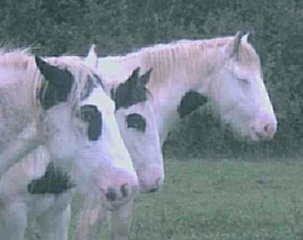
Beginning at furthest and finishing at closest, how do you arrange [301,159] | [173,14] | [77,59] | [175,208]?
[173,14], [301,159], [175,208], [77,59]

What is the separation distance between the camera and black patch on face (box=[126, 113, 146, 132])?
656 centimetres

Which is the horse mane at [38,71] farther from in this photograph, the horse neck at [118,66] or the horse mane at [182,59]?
the horse mane at [182,59]

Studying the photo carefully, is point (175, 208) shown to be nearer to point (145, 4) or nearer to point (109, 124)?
point (109, 124)

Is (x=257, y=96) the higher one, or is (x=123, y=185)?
(x=257, y=96)

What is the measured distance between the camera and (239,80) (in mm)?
7660

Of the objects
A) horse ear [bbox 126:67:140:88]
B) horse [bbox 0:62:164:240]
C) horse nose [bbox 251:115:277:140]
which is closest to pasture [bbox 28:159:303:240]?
horse nose [bbox 251:115:277:140]

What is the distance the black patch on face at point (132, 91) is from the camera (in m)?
6.09

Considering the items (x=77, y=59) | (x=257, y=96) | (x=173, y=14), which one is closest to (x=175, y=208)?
(x=257, y=96)

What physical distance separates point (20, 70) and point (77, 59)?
0.28 meters

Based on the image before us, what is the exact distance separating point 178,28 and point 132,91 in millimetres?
11464

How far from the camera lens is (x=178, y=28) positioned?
58.1ft

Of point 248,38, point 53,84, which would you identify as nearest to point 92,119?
point 53,84

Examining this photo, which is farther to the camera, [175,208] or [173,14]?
[173,14]

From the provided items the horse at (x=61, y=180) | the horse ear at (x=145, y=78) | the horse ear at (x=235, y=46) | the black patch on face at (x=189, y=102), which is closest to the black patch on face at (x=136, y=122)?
the horse at (x=61, y=180)
